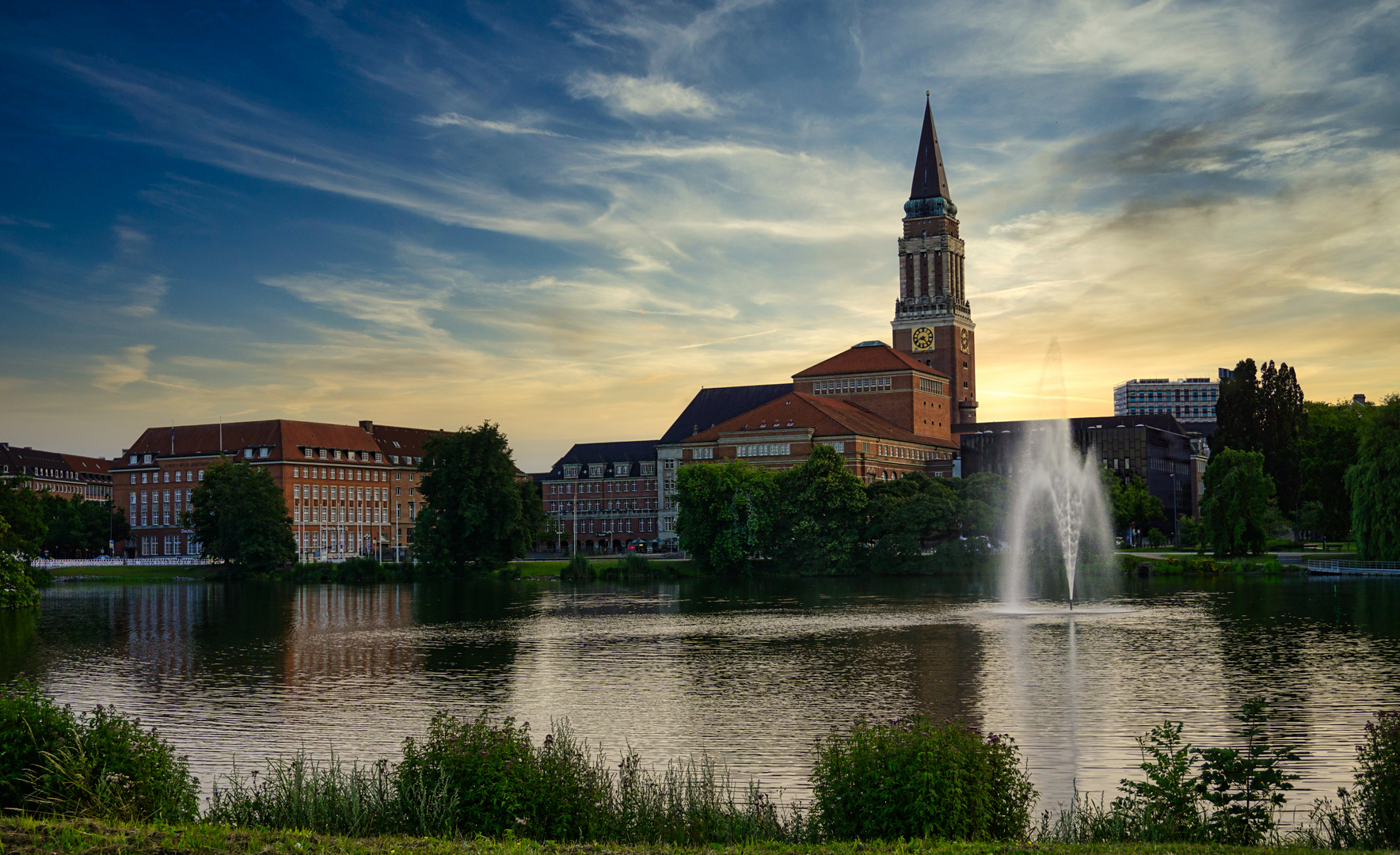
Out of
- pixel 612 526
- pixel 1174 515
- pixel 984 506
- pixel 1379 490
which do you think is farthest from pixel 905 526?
pixel 612 526

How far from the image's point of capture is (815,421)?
143 metres

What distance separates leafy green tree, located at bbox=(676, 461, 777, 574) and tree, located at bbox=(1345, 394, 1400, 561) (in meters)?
45.0

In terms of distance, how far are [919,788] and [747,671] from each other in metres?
23.4

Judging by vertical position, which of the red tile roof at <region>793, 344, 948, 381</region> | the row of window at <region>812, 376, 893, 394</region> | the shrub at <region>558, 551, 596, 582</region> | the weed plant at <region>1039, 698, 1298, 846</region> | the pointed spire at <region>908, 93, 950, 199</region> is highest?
the pointed spire at <region>908, 93, 950, 199</region>

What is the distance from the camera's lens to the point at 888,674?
36219 millimetres

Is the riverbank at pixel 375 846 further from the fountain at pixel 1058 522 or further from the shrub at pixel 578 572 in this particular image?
the shrub at pixel 578 572

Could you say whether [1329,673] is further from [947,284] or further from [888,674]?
[947,284]

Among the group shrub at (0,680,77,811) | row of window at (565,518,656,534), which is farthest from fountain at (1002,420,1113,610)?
row of window at (565,518,656,534)

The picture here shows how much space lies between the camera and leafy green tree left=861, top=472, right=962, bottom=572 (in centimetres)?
10244

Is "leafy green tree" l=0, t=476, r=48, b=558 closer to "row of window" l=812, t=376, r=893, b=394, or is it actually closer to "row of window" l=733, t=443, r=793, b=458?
"row of window" l=733, t=443, r=793, b=458

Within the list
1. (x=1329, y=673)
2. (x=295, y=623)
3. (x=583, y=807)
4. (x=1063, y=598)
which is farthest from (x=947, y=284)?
(x=583, y=807)

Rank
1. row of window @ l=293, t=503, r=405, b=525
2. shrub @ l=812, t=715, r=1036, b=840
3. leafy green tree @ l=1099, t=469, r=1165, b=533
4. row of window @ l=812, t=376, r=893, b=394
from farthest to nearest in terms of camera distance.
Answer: row of window @ l=293, t=503, r=405, b=525 → row of window @ l=812, t=376, r=893, b=394 → leafy green tree @ l=1099, t=469, r=1165, b=533 → shrub @ l=812, t=715, r=1036, b=840

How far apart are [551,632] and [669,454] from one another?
11707 centimetres

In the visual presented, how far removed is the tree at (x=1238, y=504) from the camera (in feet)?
322
